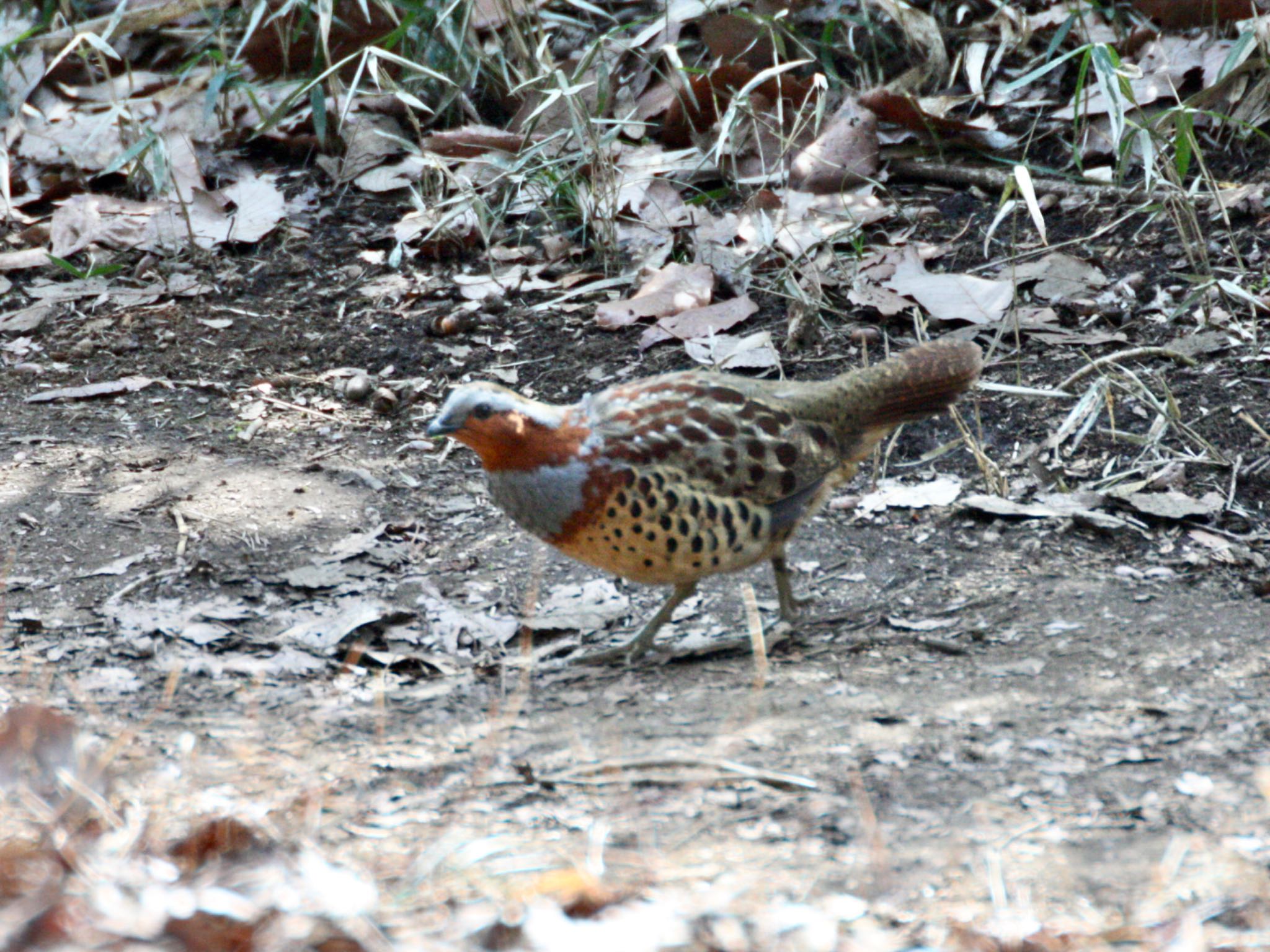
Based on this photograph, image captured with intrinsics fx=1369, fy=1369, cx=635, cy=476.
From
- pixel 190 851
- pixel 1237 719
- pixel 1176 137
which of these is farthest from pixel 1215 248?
pixel 190 851

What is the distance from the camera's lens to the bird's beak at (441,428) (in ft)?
12.0

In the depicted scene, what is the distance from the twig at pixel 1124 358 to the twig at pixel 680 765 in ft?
7.95

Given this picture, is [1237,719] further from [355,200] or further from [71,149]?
[71,149]

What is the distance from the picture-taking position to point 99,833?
2348 millimetres

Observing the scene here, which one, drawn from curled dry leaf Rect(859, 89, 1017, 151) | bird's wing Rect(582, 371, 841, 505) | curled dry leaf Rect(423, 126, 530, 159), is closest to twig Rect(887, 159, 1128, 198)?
curled dry leaf Rect(859, 89, 1017, 151)

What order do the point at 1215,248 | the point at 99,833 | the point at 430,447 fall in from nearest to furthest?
1. the point at 99,833
2. the point at 430,447
3. the point at 1215,248

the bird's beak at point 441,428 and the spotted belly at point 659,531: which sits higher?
the bird's beak at point 441,428

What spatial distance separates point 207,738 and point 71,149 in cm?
486

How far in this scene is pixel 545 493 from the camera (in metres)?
3.65

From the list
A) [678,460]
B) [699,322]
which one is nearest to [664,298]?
[699,322]

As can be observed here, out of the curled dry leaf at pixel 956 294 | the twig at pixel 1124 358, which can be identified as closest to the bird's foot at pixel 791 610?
the twig at pixel 1124 358

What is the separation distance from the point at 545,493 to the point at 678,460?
378 millimetres

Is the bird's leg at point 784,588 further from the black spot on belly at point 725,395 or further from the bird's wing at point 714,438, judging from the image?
the black spot on belly at point 725,395

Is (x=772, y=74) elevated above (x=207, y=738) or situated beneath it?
elevated above
